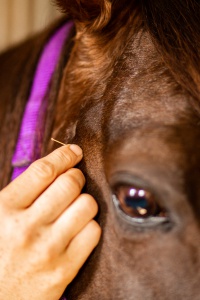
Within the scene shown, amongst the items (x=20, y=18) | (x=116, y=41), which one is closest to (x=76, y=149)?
(x=116, y=41)

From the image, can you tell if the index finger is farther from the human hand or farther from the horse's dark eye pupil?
the horse's dark eye pupil

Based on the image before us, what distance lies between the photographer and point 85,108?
0.90 m

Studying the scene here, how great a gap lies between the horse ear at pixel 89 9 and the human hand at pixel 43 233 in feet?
1.00

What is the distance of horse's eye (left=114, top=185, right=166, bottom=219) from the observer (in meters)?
0.72

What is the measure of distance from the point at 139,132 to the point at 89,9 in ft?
1.08

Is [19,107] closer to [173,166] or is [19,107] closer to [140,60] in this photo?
[140,60]

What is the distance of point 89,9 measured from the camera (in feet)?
3.08

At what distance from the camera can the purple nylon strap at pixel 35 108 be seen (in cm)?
107

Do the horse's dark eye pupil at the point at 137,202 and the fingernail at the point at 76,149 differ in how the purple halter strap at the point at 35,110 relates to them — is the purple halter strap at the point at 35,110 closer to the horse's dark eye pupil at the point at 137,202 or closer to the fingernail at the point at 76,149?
the fingernail at the point at 76,149

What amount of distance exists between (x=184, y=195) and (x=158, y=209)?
0.06 m

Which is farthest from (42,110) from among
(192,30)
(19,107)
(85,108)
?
(192,30)

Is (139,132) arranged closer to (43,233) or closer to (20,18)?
(43,233)

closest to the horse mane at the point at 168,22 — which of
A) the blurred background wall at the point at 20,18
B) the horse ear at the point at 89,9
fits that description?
the horse ear at the point at 89,9

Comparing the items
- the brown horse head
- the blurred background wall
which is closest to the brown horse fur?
the brown horse head
